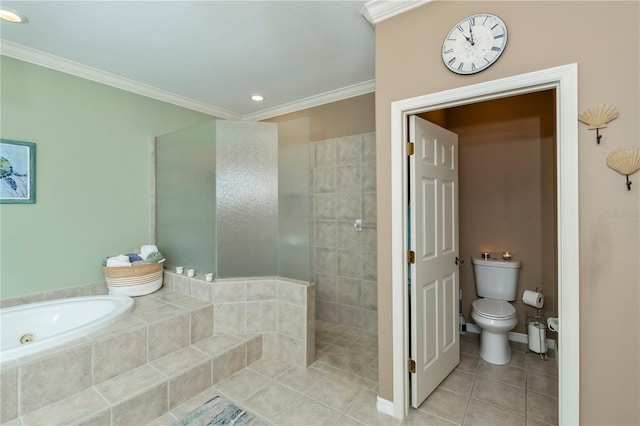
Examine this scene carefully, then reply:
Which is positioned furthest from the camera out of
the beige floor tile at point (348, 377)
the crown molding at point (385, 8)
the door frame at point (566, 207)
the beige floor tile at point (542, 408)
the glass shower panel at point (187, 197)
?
the glass shower panel at point (187, 197)

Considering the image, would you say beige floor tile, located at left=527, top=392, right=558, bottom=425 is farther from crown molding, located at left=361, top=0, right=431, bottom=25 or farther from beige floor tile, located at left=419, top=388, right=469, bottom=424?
crown molding, located at left=361, top=0, right=431, bottom=25

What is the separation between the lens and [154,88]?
304 cm

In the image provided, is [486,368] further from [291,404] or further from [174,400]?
[174,400]

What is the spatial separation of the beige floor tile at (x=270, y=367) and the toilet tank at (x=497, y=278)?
1.98 meters

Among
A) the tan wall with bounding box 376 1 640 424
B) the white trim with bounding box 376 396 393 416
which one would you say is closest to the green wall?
the white trim with bounding box 376 396 393 416

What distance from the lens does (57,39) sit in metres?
2.15

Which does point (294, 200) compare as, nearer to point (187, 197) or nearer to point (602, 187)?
point (187, 197)

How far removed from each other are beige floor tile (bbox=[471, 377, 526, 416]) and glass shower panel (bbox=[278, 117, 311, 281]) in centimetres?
Result: 151

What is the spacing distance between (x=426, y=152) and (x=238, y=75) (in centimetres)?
192

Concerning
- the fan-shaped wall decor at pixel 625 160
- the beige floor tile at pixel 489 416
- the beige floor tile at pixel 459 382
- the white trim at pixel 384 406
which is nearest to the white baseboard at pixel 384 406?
the white trim at pixel 384 406

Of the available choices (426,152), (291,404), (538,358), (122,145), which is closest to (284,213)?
(426,152)

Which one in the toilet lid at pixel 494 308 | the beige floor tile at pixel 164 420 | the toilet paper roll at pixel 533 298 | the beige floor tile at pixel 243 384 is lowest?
the beige floor tile at pixel 243 384

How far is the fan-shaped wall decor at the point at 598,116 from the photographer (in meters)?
1.22

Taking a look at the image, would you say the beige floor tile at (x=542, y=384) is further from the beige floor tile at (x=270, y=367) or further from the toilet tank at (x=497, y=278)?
the beige floor tile at (x=270, y=367)
